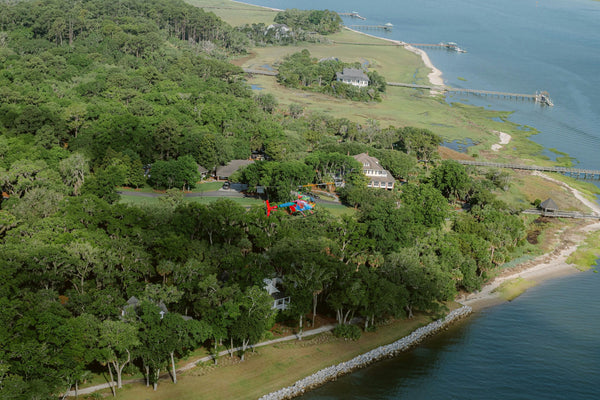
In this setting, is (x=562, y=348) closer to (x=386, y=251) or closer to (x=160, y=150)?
(x=386, y=251)

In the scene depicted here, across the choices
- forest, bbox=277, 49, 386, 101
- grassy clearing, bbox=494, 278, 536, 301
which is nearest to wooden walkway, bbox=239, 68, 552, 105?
forest, bbox=277, 49, 386, 101

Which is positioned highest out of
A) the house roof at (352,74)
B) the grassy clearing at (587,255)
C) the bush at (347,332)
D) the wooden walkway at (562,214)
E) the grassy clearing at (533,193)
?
the house roof at (352,74)

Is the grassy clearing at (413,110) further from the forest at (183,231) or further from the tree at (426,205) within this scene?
the tree at (426,205)

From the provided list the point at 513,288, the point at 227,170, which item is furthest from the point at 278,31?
the point at 513,288

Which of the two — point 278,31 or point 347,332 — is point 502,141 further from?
point 278,31

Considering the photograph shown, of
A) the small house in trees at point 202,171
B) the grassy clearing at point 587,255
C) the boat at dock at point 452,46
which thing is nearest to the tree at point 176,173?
the small house in trees at point 202,171

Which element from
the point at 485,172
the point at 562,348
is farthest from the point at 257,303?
the point at 485,172
